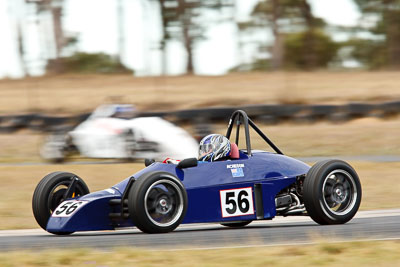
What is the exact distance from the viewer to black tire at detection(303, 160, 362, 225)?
8398 mm

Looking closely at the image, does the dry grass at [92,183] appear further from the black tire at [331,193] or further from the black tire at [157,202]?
the black tire at [331,193]

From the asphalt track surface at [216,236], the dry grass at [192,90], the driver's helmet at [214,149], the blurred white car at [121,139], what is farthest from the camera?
the dry grass at [192,90]

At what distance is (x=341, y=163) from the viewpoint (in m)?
8.69

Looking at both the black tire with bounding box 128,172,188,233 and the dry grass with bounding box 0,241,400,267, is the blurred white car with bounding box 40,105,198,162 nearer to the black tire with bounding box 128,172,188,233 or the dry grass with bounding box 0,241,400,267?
the black tire with bounding box 128,172,188,233

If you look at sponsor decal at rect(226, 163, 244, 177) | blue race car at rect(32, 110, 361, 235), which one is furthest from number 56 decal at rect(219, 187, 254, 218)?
sponsor decal at rect(226, 163, 244, 177)

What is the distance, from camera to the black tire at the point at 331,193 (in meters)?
8.40

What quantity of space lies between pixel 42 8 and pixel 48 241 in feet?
110

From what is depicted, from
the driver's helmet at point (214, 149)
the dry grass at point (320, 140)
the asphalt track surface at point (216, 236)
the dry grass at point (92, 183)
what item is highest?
the driver's helmet at point (214, 149)

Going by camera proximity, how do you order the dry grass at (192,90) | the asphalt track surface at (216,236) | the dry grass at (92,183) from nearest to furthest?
the asphalt track surface at (216,236) → the dry grass at (92,183) → the dry grass at (192,90)

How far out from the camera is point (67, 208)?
7.80 meters

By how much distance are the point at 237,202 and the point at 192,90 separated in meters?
26.0

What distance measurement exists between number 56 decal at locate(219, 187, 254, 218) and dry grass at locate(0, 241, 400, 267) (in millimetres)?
1573

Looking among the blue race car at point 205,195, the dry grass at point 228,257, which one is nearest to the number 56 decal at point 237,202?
the blue race car at point 205,195

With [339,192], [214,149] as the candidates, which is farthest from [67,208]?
[339,192]
